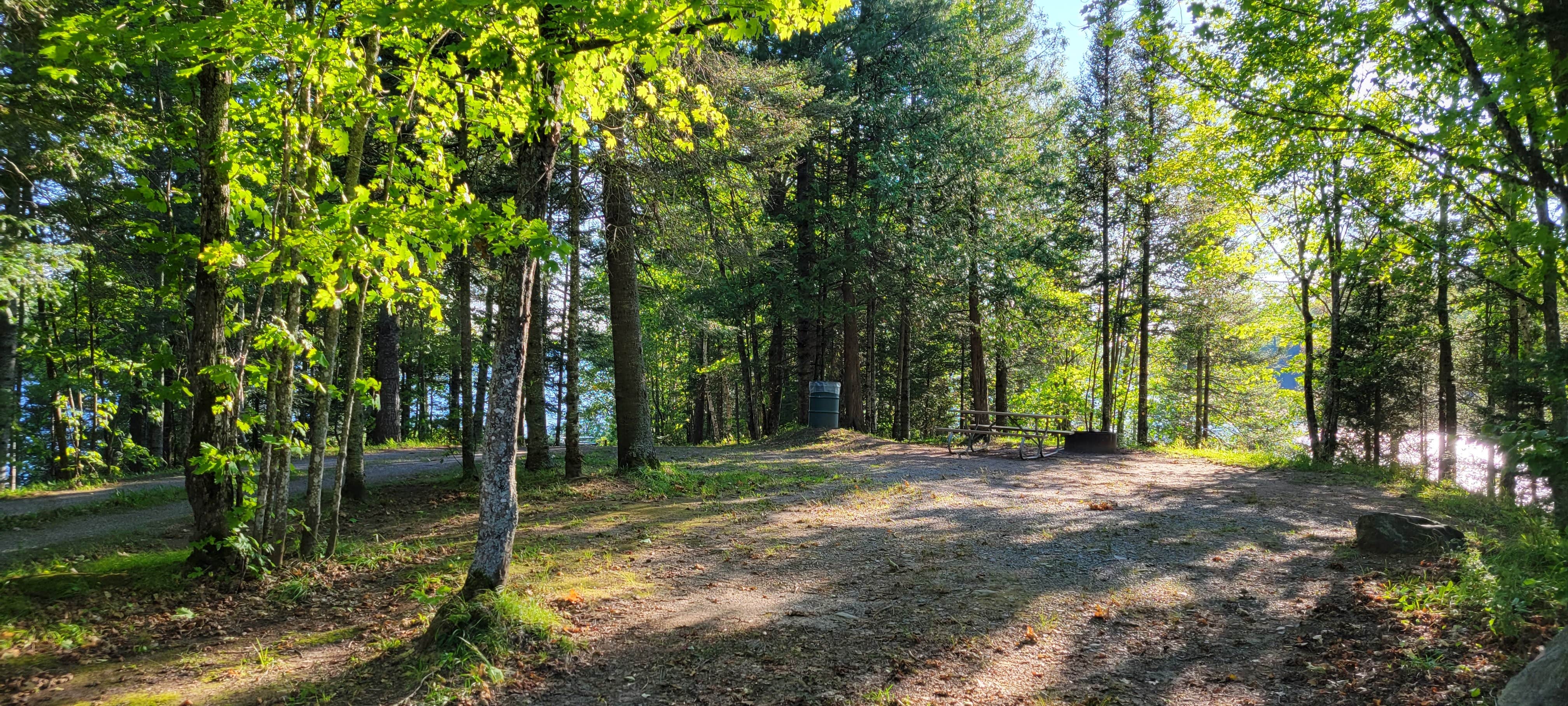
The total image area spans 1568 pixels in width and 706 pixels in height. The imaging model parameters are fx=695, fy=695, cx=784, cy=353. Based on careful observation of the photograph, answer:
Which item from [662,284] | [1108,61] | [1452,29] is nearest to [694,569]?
[1452,29]

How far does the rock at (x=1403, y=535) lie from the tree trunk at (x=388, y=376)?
16.6 m

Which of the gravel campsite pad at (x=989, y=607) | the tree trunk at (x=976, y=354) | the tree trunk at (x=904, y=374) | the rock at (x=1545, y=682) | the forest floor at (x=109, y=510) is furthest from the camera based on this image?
the tree trunk at (x=904, y=374)

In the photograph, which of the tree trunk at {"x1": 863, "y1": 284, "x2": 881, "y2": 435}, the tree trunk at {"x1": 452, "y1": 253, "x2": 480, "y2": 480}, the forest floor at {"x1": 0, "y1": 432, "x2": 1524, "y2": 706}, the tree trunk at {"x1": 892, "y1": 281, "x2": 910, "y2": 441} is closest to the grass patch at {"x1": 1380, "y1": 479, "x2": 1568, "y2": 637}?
the forest floor at {"x1": 0, "y1": 432, "x2": 1524, "y2": 706}

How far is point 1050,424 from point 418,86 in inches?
1121

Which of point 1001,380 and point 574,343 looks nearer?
point 574,343

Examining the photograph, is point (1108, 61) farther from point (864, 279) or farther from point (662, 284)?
point (662, 284)

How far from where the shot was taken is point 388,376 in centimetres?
1708

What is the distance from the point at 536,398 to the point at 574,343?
908mm

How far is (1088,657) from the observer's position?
→ 4133mm

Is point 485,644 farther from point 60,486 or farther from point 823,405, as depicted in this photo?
point 60,486

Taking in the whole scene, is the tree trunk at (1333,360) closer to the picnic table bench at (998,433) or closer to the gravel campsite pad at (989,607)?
the picnic table bench at (998,433)

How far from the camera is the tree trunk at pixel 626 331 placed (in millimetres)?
9852

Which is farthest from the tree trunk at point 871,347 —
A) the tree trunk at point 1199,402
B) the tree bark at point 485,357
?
the tree trunk at point 1199,402

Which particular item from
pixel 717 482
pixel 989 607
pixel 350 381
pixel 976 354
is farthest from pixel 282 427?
A: pixel 976 354
